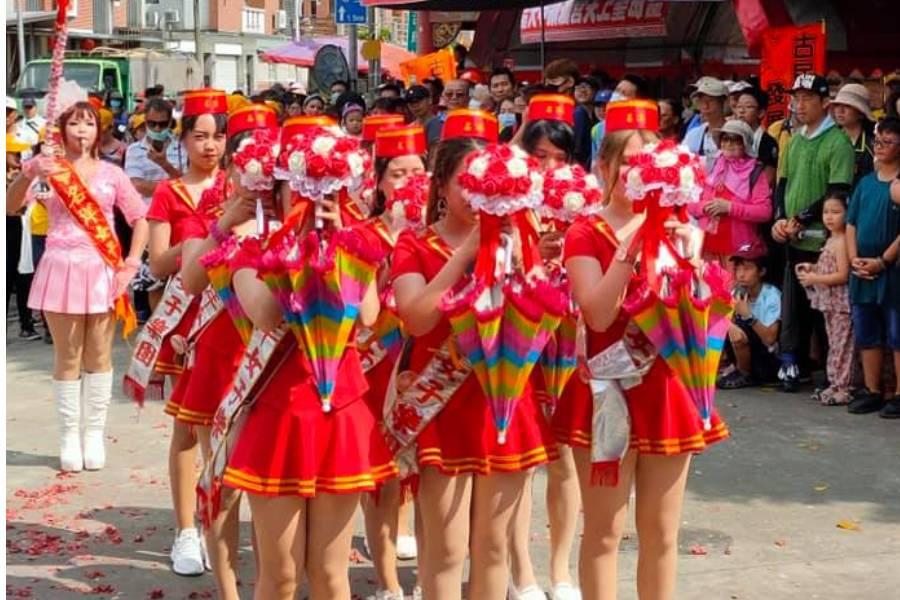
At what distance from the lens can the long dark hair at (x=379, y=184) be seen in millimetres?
5094

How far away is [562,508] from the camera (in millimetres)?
5207

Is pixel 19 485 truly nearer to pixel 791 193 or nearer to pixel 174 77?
pixel 791 193

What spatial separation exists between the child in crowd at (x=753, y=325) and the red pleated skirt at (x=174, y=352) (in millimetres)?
4626

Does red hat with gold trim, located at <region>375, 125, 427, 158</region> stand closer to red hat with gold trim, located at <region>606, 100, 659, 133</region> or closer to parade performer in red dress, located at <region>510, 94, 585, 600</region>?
parade performer in red dress, located at <region>510, 94, 585, 600</region>

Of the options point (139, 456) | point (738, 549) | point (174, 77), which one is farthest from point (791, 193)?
point (174, 77)

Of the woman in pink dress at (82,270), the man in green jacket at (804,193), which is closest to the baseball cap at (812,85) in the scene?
the man in green jacket at (804,193)

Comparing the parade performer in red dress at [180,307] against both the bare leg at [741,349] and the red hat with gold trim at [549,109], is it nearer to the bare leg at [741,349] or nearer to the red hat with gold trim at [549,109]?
the red hat with gold trim at [549,109]

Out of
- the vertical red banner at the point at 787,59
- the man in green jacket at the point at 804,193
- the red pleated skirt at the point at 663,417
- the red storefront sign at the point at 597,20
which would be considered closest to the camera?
the red pleated skirt at the point at 663,417

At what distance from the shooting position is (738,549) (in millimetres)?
5973

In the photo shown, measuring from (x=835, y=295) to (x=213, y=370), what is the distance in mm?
4975

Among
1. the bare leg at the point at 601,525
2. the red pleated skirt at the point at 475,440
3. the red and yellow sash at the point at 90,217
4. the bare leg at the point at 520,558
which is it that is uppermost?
the red and yellow sash at the point at 90,217

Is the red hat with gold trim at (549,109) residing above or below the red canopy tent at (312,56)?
below

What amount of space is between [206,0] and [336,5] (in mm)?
38375

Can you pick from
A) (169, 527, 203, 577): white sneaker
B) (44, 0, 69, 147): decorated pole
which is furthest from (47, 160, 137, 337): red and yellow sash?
(169, 527, 203, 577): white sneaker
